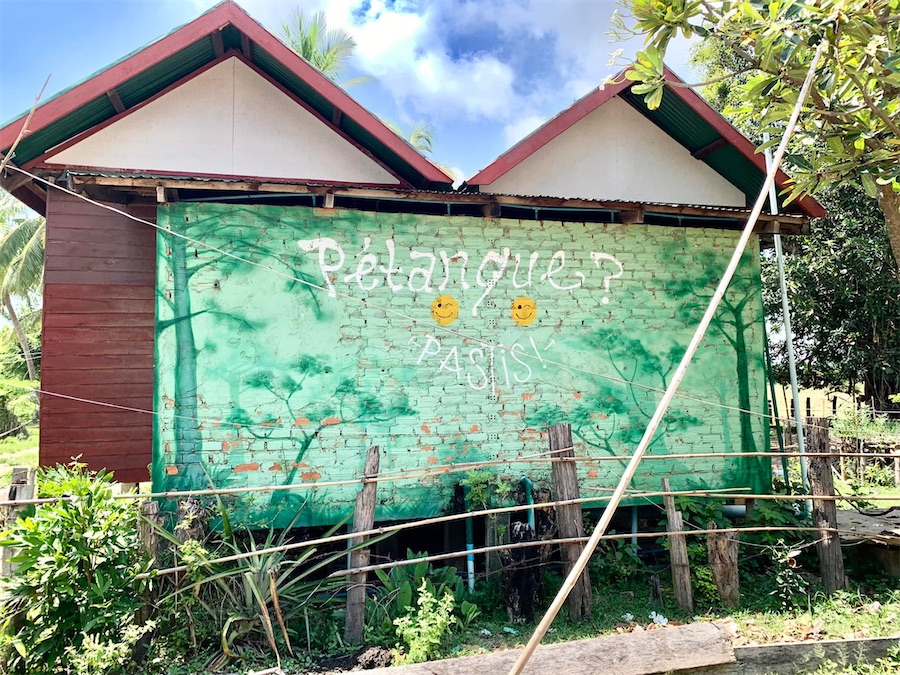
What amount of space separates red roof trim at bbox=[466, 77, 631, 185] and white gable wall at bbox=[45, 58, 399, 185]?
1.04 metres

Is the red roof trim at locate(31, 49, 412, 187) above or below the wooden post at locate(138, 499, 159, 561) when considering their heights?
above

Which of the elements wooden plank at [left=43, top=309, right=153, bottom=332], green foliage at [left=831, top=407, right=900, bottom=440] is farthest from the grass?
green foliage at [left=831, top=407, right=900, bottom=440]

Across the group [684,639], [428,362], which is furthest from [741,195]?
[684,639]

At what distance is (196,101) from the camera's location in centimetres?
602

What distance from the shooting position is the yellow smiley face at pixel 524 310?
605cm

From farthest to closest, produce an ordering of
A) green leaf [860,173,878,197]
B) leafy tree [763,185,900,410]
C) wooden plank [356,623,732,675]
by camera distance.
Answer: leafy tree [763,185,900,410], green leaf [860,173,878,197], wooden plank [356,623,732,675]

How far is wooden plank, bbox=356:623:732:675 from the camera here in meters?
3.96

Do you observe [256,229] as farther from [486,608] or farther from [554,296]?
[486,608]

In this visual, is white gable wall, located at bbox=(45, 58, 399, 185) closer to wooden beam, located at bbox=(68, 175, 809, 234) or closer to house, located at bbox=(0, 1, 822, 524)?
house, located at bbox=(0, 1, 822, 524)

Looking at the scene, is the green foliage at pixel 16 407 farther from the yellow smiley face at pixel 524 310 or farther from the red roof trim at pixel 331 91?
the yellow smiley face at pixel 524 310

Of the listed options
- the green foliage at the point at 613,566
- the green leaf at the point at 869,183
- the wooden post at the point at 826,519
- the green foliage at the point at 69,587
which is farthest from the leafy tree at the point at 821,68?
the green foliage at the point at 69,587

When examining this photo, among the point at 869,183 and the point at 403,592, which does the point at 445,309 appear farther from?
the point at 869,183

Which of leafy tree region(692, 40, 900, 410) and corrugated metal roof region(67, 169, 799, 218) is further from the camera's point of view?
leafy tree region(692, 40, 900, 410)

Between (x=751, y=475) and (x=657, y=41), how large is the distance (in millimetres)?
4664
